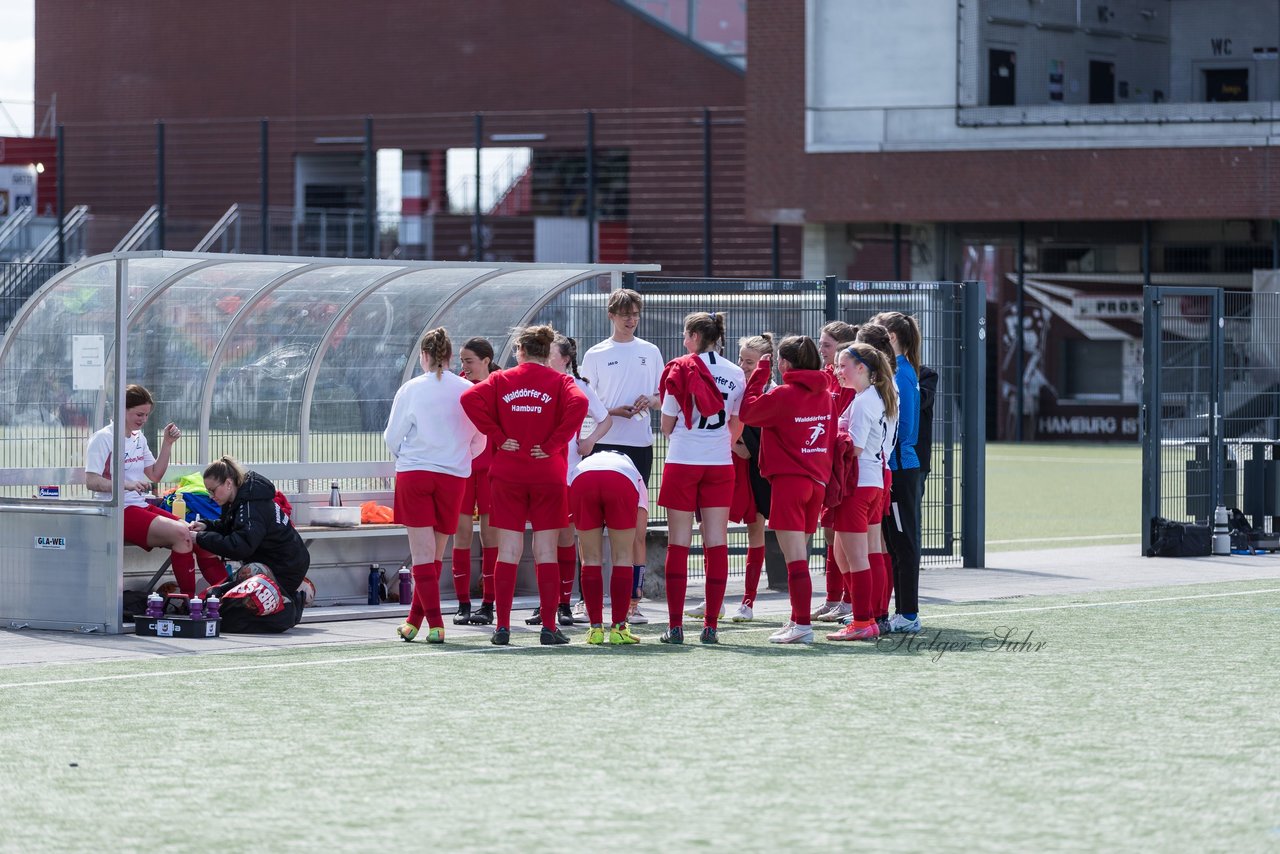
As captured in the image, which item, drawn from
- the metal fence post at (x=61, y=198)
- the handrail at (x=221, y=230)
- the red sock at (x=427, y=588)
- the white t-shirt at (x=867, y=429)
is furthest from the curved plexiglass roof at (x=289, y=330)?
the metal fence post at (x=61, y=198)

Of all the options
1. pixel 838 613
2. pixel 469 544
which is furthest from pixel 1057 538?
pixel 469 544

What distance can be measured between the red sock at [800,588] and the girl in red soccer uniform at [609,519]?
0.86 m

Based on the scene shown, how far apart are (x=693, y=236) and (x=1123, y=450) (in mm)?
10979

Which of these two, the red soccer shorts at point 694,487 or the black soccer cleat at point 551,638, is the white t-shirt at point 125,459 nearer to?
the black soccer cleat at point 551,638

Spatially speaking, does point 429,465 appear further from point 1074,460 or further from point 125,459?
point 1074,460

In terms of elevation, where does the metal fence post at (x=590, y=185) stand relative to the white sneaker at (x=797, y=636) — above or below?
above

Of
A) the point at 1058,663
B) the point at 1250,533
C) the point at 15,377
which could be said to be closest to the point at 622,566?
the point at 1058,663

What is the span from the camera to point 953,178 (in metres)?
36.8

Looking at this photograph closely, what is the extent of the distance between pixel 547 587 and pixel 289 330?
12.6 ft

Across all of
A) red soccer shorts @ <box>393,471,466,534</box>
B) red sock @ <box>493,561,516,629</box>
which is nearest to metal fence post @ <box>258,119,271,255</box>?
red soccer shorts @ <box>393,471,466,534</box>

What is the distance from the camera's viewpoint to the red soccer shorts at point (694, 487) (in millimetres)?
10312

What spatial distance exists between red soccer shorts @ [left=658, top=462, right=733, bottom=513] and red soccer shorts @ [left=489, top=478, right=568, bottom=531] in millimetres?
547

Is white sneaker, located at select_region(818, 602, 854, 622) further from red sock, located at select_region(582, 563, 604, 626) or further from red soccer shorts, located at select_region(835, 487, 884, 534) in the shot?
red sock, located at select_region(582, 563, 604, 626)

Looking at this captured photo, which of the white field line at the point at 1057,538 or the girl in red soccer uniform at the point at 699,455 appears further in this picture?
the white field line at the point at 1057,538
